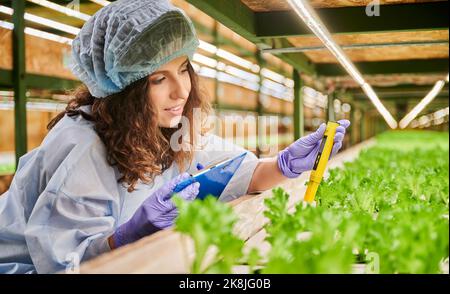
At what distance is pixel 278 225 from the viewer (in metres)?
1.30

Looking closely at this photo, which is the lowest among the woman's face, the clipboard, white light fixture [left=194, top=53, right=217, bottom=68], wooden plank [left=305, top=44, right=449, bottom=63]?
the clipboard

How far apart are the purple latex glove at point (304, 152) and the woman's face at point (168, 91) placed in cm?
56

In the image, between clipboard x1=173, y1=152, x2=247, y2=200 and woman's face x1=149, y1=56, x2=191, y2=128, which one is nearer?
clipboard x1=173, y1=152, x2=247, y2=200

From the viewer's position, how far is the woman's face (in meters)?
2.05

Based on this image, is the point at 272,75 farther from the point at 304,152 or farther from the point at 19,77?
the point at 304,152

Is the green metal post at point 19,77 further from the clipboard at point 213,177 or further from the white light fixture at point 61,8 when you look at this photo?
the clipboard at point 213,177

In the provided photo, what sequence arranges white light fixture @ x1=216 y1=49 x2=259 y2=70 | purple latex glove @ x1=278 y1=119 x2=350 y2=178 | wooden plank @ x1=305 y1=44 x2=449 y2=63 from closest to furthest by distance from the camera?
1. purple latex glove @ x1=278 y1=119 x2=350 y2=178
2. wooden plank @ x1=305 y1=44 x2=449 y2=63
3. white light fixture @ x1=216 y1=49 x2=259 y2=70

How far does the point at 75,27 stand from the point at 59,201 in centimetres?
305

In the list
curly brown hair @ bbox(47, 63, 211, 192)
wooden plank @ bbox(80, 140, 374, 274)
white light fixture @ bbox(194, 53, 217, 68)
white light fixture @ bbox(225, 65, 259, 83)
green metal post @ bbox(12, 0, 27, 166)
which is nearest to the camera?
wooden plank @ bbox(80, 140, 374, 274)

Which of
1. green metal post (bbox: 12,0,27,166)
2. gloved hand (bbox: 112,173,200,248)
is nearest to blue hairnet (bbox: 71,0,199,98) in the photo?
gloved hand (bbox: 112,173,200,248)

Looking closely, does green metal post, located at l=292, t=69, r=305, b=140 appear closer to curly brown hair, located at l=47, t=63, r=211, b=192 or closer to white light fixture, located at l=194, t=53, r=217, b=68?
white light fixture, located at l=194, t=53, r=217, b=68

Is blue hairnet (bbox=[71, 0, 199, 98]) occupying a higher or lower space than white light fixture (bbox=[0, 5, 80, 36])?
lower
